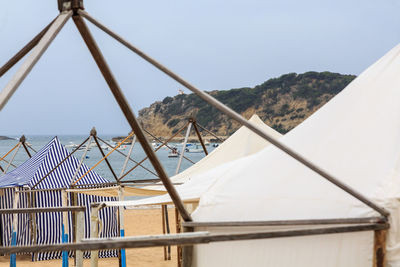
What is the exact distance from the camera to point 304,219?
13.7ft

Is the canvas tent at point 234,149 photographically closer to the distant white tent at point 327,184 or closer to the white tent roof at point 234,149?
the white tent roof at point 234,149

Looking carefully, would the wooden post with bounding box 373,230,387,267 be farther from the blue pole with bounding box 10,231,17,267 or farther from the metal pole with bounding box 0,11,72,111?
the blue pole with bounding box 10,231,17,267

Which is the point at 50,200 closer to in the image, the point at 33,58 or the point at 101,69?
the point at 101,69

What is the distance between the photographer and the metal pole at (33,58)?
304cm

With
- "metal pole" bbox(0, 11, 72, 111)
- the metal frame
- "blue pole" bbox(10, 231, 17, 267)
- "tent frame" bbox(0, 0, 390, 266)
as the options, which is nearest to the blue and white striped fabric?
"blue pole" bbox(10, 231, 17, 267)

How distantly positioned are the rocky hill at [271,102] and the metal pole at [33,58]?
67086mm

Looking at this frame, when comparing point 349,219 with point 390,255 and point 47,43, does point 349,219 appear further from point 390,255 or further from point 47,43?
point 47,43

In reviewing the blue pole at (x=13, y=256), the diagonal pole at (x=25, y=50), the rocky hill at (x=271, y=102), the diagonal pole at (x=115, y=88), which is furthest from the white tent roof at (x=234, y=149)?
the rocky hill at (x=271, y=102)

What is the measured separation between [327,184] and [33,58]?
8.26ft

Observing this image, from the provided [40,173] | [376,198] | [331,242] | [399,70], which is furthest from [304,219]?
[40,173]

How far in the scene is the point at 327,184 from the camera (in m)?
4.43

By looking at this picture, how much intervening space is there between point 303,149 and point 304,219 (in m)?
0.96

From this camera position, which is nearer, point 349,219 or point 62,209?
point 349,219

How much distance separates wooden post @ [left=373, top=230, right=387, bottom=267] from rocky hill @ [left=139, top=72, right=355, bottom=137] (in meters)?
66.5
